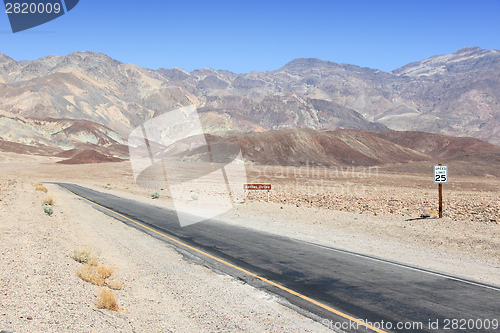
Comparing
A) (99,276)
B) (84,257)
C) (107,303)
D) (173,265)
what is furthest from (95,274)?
(173,265)

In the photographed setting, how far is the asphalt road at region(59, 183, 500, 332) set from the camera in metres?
6.71

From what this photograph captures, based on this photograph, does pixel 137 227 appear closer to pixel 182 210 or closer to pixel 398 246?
pixel 182 210

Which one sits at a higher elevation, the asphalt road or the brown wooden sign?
the brown wooden sign

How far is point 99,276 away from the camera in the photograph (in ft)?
27.5

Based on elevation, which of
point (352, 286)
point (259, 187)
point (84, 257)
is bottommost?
point (352, 286)

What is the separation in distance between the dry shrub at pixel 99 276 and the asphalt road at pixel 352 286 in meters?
2.81

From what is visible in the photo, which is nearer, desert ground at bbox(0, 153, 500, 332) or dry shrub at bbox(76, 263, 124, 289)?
desert ground at bbox(0, 153, 500, 332)

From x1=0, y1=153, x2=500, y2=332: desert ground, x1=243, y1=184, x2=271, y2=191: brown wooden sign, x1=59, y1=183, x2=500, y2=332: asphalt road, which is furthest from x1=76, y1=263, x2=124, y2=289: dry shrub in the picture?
x1=243, y1=184, x2=271, y2=191: brown wooden sign

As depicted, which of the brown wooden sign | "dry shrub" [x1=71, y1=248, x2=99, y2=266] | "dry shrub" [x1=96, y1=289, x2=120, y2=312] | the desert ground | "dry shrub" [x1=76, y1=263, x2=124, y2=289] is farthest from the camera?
the brown wooden sign

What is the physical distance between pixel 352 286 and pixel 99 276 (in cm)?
567

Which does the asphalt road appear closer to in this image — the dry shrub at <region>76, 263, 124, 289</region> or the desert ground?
the desert ground

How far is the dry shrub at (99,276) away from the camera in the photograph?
8117 mm

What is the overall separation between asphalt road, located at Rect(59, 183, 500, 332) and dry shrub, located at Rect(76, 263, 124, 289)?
9.21 feet

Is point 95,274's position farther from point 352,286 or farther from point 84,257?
point 352,286
